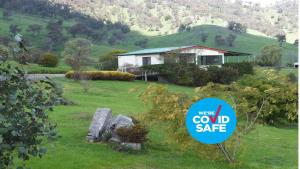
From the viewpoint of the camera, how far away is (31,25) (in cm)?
11875

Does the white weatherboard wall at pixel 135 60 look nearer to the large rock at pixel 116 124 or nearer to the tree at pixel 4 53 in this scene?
the large rock at pixel 116 124

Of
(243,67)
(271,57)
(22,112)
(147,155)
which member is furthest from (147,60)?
(22,112)

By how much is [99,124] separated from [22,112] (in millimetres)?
8574

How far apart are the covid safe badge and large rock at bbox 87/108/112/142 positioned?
805 cm

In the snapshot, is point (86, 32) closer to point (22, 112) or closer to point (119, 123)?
point (119, 123)

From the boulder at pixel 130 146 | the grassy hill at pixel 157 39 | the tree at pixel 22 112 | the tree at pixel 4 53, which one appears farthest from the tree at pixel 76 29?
the tree at pixel 22 112

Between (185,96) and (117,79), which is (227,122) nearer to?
(185,96)

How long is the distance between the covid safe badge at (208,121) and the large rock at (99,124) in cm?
805

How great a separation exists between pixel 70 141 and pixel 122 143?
1.78 meters

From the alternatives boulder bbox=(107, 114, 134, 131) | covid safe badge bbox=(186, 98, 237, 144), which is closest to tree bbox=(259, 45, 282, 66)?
boulder bbox=(107, 114, 134, 131)

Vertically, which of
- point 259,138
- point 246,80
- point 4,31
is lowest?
point 259,138

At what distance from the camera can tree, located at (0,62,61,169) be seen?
6.11 m

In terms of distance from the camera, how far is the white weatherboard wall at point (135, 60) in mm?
57812

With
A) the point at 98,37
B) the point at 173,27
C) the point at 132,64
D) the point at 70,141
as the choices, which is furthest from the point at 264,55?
the point at 173,27
